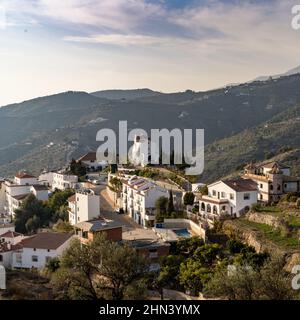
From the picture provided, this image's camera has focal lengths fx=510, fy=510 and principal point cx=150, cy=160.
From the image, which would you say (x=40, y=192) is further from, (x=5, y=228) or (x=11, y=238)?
(x=11, y=238)

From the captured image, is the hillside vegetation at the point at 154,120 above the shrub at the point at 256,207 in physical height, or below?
above

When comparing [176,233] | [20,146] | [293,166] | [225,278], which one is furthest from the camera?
[20,146]

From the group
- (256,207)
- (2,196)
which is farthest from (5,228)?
(256,207)

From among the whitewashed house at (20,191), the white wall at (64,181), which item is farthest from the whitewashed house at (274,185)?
the whitewashed house at (20,191)

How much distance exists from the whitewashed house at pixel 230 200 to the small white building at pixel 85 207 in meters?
5.08

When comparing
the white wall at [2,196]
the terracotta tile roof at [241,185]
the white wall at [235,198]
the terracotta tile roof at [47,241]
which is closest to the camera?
the terracotta tile roof at [47,241]

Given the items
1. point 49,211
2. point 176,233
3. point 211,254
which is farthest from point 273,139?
point 211,254

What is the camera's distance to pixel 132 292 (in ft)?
34.3

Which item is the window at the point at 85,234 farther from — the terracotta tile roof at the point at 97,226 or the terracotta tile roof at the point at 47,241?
the terracotta tile roof at the point at 47,241

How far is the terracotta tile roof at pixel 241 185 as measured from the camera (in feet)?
63.4

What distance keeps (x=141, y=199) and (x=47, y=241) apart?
14.8ft
